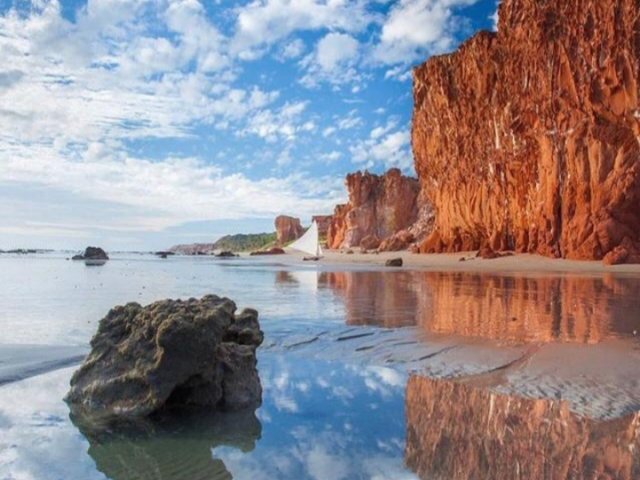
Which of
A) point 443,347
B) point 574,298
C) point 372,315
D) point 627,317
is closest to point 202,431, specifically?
point 443,347

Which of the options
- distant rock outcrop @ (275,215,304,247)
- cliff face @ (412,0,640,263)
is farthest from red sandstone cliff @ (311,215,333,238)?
cliff face @ (412,0,640,263)

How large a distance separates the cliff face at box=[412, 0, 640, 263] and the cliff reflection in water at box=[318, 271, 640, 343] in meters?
10.8

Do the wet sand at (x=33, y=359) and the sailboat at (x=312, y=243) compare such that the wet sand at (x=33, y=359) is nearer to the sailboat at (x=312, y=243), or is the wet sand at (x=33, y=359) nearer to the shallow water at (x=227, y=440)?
the shallow water at (x=227, y=440)

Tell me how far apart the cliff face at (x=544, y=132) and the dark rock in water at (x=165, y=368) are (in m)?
24.9

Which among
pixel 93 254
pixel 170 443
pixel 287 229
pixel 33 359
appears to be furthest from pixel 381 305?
pixel 287 229

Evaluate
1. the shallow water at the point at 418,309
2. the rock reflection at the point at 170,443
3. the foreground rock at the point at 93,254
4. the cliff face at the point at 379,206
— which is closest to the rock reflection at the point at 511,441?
the rock reflection at the point at 170,443

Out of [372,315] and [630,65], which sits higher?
[630,65]

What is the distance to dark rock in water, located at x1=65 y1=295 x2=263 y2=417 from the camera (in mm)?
4828

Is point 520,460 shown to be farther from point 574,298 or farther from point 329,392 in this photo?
point 574,298

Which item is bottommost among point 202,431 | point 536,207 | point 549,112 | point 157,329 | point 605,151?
point 202,431

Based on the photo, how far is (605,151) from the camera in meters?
27.3

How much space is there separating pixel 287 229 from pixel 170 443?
144 meters

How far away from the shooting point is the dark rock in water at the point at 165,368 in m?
4.83

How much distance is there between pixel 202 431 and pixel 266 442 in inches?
26.2
